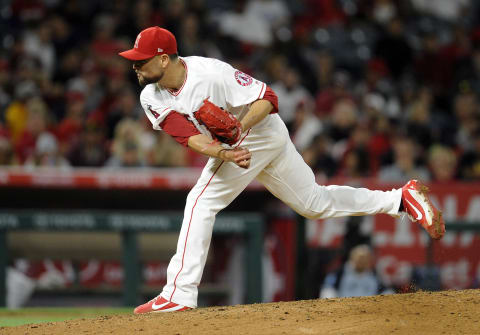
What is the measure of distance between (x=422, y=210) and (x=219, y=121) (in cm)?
151

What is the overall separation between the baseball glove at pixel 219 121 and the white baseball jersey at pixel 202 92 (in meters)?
0.15

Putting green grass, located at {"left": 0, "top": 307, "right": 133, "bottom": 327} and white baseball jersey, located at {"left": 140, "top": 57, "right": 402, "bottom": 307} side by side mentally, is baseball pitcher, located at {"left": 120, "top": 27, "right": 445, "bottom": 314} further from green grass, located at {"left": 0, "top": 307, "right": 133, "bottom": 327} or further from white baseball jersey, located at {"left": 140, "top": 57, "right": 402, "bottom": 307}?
green grass, located at {"left": 0, "top": 307, "right": 133, "bottom": 327}

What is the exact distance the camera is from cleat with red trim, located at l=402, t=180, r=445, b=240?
16.2 ft

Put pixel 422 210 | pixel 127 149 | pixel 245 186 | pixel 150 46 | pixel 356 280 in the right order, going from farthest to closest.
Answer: pixel 127 149, pixel 356 280, pixel 422 210, pixel 245 186, pixel 150 46

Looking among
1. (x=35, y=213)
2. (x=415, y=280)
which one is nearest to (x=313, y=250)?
(x=415, y=280)

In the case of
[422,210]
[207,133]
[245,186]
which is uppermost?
[207,133]

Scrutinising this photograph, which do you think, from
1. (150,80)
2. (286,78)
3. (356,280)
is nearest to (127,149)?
(356,280)

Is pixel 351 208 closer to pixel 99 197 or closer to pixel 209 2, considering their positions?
pixel 99 197

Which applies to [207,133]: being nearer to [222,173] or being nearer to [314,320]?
[222,173]

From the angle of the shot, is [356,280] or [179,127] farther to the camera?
[356,280]

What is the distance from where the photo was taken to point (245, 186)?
4785 millimetres

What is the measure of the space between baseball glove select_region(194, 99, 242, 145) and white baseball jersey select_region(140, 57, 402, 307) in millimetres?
181

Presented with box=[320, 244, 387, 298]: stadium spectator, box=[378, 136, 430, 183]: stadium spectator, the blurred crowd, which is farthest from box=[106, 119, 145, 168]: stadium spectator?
box=[378, 136, 430, 183]: stadium spectator

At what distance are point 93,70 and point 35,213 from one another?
2977mm
